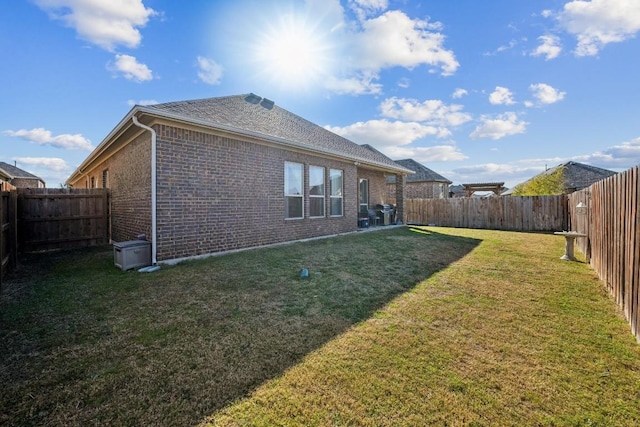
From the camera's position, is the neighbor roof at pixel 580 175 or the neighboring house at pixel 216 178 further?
the neighbor roof at pixel 580 175

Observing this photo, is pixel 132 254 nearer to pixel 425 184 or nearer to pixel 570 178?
pixel 425 184

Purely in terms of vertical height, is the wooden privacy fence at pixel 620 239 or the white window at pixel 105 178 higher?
the white window at pixel 105 178

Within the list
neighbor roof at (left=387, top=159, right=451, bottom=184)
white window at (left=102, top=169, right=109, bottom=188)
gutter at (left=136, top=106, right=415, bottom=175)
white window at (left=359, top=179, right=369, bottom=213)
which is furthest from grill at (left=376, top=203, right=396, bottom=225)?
neighbor roof at (left=387, top=159, right=451, bottom=184)

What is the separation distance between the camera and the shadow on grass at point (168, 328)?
206cm

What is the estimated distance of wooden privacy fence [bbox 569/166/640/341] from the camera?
3172 mm

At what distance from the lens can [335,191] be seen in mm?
10766

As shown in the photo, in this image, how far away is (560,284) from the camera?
16.1 ft

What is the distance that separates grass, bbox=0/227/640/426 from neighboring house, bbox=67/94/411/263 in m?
1.71

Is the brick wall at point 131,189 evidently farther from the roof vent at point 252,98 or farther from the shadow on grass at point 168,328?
the roof vent at point 252,98

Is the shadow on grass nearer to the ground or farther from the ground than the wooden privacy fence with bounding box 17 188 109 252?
nearer to the ground

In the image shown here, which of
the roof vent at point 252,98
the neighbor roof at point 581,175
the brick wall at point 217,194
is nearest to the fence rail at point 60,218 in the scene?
the brick wall at point 217,194

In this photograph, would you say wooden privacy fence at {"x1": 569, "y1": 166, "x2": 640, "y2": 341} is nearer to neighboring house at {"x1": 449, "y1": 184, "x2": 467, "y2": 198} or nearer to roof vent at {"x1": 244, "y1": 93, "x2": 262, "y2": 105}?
roof vent at {"x1": 244, "y1": 93, "x2": 262, "y2": 105}

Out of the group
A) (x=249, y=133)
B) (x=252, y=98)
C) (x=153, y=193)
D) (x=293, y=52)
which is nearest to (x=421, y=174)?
(x=252, y=98)

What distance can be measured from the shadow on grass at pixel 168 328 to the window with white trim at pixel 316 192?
349 centimetres
